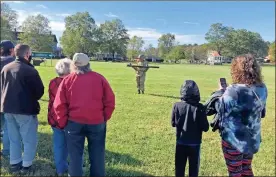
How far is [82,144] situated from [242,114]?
2.20 meters

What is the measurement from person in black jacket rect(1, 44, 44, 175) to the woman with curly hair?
2.89 metres

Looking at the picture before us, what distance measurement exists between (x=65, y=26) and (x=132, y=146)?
10834 centimetres

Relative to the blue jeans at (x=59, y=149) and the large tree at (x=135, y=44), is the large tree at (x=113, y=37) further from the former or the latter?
the blue jeans at (x=59, y=149)

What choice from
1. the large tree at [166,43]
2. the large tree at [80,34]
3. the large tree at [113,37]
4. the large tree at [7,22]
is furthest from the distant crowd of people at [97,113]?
the large tree at [166,43]

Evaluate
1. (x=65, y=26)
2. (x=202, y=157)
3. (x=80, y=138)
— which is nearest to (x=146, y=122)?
(x=202, y=157)

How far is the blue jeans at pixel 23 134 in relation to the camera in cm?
495

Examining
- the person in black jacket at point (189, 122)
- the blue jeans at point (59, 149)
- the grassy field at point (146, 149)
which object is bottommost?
the grassy field at point (146, 149)

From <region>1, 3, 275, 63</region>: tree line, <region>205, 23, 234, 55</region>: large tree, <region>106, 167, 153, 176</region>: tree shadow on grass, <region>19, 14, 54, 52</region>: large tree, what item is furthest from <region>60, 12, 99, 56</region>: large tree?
<region>106, 167, 153, 176</region>: tree shadow on grass

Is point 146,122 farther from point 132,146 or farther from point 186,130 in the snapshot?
point 186,130

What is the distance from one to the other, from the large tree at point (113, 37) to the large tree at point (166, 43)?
2187 centimetres

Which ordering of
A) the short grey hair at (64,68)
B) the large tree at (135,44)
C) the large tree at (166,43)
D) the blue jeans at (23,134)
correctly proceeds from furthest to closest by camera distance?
the large tree at (166,43), the large tree at (135,44), the blue jeans at (23,134), the short grey hair at (64,68)

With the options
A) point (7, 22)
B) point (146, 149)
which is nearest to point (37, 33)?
point (7, 22)

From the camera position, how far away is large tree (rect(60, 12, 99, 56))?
99312 mm

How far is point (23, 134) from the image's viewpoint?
4.96 metres
